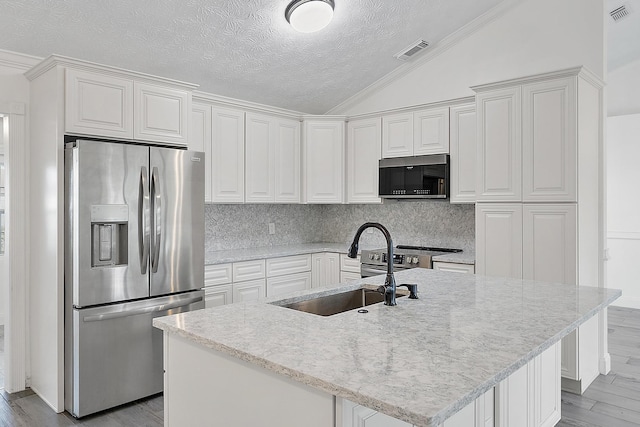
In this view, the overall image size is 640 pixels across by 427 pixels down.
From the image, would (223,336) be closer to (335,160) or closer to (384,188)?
(384,188)

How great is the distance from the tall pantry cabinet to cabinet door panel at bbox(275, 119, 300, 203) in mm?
2007

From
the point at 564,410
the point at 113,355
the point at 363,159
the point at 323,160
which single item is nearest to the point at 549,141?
the point at 564,410

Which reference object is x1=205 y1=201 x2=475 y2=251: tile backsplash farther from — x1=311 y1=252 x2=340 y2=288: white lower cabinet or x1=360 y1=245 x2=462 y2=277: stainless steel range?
x1=311 y1=252 x2=340 y2=288: white lower cabinet

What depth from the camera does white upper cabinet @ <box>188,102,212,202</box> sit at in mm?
4008

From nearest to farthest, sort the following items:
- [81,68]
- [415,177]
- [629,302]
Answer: [81,68], [415,177], [629,302]

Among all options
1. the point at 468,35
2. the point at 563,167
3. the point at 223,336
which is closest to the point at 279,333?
the point at 223,336

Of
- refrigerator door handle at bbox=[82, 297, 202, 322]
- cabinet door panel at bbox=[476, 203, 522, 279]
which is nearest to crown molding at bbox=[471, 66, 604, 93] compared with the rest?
cabinet door panel at bbox=[476, 203, 522, 279]

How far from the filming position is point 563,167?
10.6 feet

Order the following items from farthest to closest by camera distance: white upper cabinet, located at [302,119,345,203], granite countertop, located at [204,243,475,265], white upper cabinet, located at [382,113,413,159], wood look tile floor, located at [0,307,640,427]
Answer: white upper cabinet, located at [302,119,345,203] < white upper cabinet, located at [382,113,413,159] < granite countertop, located at [204,243,475,265] < wood look tile floor, located at [0,307,640,427]

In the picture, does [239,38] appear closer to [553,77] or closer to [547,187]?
[553,77]

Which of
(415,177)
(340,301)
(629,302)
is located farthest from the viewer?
(629,302)

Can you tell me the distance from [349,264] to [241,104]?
6.30 ft

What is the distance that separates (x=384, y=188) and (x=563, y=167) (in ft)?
5.74

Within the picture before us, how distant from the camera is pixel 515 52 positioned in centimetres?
408
